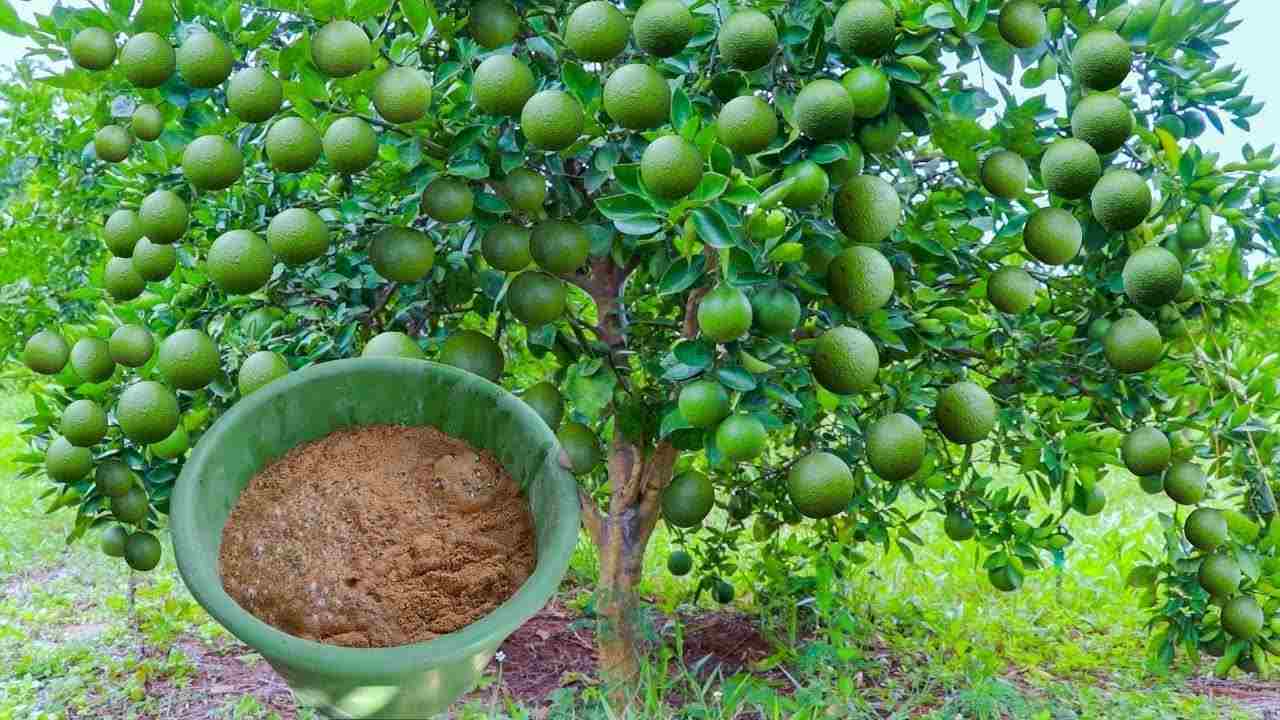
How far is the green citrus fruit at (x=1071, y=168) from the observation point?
1.89m

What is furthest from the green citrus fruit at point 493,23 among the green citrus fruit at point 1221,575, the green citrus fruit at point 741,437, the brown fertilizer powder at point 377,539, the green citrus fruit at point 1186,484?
the green citrus fruit at point 1221,575

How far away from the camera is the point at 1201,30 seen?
2.10 m

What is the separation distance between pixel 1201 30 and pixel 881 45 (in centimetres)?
80

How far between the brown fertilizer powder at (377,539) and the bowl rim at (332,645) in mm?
74

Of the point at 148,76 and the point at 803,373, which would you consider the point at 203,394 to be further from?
the point at 803,373

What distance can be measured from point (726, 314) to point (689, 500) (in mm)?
677

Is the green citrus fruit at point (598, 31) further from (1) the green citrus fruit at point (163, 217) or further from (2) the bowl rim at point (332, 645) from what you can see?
(1) the green citrus fruit at point (163, 217)

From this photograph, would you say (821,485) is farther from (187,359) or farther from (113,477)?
(113,477)

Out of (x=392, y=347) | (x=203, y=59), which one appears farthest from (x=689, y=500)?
(x=203, y=59)

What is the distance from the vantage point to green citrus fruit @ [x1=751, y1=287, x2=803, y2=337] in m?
1.76

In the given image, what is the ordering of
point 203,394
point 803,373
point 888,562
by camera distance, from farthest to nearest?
point 888,562 < point 203,394 < point 803,373

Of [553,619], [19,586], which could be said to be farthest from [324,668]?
[19,586]

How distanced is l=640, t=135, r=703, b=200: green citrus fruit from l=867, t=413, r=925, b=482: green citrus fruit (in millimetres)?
629

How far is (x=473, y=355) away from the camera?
85.7 inches
